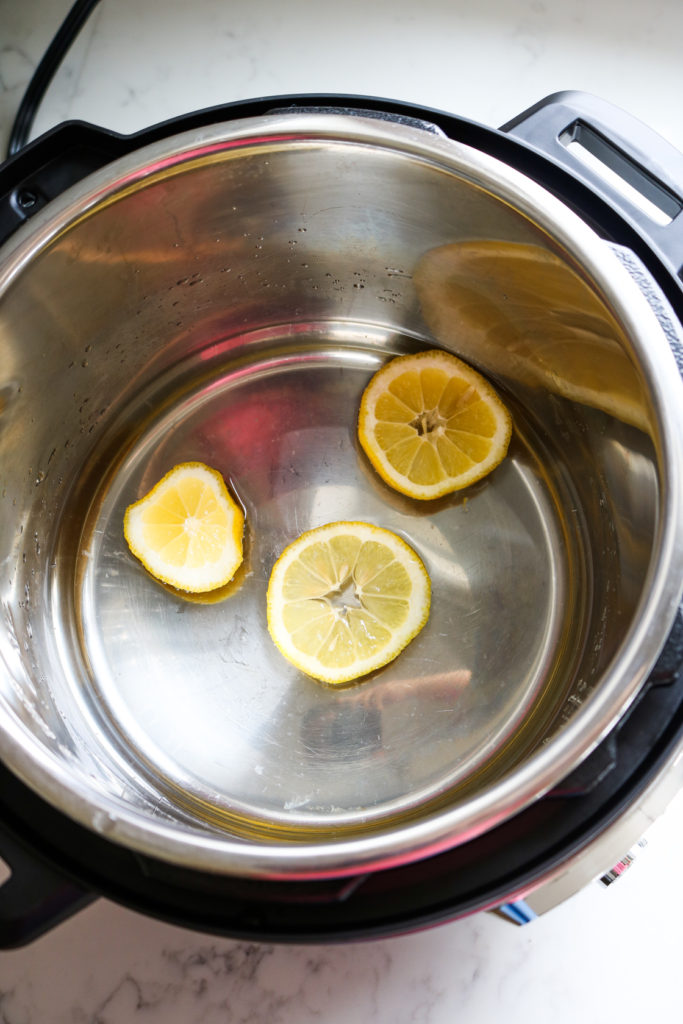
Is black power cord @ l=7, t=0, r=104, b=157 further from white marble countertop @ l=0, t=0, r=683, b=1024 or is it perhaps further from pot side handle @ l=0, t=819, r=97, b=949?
pot side handle @ l=0, t=819, r=97, b=949

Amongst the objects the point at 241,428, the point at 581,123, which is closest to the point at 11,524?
the point at 241,428

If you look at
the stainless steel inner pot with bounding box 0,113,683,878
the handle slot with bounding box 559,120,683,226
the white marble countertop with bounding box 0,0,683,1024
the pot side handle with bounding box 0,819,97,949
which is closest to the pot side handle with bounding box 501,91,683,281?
the handle slot with bounding box 559,120,683,226

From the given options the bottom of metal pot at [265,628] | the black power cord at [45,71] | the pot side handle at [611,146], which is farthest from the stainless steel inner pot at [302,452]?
the black power cord at [45,71]

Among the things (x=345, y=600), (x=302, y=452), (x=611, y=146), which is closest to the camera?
(x=611, y=146)

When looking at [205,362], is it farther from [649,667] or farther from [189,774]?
[649,667]

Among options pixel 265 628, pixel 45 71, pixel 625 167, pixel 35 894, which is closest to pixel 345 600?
pixel 265 628

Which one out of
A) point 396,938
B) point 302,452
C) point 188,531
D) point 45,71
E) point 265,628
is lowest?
point 396,938

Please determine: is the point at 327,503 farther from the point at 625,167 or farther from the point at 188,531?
the point at 625,167
